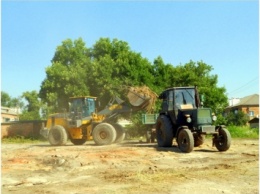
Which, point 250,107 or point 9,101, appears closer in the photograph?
point 250,107

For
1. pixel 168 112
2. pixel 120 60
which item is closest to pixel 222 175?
pixel 168 112

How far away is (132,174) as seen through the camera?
27.5ft

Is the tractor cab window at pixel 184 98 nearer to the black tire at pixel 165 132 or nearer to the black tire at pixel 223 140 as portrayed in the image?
the black tire at pixel 165 132

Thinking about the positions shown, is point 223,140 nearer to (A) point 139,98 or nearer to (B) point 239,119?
(A) point 139,98

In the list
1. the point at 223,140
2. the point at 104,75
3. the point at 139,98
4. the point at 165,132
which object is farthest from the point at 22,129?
the point at 223,140

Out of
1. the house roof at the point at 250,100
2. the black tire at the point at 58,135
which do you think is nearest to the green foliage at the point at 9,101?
the house roof at the point at 250,100

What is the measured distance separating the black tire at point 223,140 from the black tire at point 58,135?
9194 millimetres

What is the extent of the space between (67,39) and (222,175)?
27509 millimetres

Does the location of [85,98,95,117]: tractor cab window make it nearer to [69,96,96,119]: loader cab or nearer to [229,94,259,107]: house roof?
[69,96,96,119]: loader cab

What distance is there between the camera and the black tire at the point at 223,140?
13.2 m

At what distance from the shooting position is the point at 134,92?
65.4 ft

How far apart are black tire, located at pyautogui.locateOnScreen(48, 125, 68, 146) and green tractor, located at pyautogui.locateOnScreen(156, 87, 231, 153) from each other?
6.38 m

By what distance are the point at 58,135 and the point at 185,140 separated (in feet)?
29.8

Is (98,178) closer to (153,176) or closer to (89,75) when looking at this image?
(153,176)
